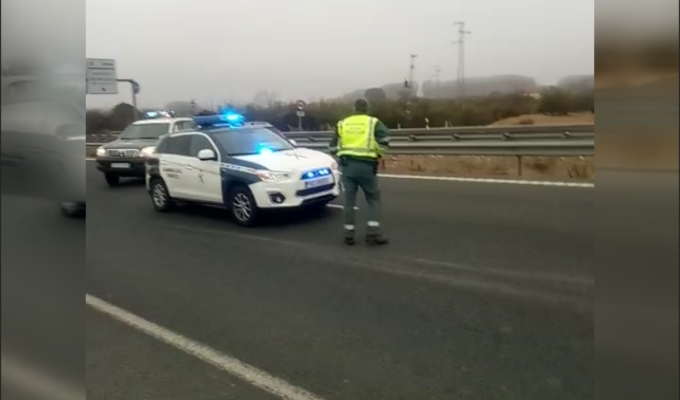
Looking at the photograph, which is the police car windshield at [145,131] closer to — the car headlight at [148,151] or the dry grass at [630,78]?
the car headlight at [148,151]

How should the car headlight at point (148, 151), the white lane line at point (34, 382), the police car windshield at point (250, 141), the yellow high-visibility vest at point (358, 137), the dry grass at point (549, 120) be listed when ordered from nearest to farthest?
the dry grass at point (549, 120)
the white lane line at point (34, 382)
the yellow high-visibility vest at point (358, 137)
the police car windshield at point (250, 141)
the car headlight at point (148, 151)

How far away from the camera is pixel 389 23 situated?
147 cm

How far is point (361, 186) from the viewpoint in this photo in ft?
5.12

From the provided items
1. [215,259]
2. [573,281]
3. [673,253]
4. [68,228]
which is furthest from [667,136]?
[68,228]

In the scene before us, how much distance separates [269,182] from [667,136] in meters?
0.90

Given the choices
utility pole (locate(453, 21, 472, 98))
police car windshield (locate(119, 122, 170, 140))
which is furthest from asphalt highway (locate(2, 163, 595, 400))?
utility pole (locate(453, 21, 472, 98))

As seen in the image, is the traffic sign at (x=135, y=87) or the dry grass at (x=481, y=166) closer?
the dry grass at (x=481, y=166)

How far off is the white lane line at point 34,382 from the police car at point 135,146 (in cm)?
46

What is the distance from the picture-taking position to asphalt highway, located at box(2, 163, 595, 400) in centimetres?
145

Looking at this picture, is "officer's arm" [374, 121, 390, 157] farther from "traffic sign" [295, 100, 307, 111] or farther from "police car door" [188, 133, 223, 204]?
"police car door" [188, 133, 223, 204]

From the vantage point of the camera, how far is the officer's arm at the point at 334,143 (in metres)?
1.54

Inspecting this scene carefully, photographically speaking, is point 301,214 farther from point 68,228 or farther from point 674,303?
point 674,303

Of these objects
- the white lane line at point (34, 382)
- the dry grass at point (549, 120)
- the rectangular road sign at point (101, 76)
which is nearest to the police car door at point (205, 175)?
the rectangular road sign at point (101, 76)

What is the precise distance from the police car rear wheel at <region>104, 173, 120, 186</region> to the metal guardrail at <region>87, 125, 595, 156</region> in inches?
3.8
